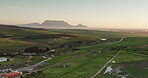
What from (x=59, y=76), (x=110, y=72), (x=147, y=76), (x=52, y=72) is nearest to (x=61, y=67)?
(x=52, y=72)

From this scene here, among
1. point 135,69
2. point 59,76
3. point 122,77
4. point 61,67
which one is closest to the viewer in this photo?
point 122,77

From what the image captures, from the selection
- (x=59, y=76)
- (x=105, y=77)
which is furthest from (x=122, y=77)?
(x=59, y=76)

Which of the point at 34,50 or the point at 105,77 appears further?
the point at 34,50

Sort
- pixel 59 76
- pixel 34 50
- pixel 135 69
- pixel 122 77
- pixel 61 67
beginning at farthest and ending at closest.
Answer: pixel 34 50 → pixel 61 67 → pixel 135 69 → pixel 59 76 → pixel 122 77

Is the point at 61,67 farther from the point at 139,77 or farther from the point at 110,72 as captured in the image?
the point at 139,77

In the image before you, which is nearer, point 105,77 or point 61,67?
point 105,77

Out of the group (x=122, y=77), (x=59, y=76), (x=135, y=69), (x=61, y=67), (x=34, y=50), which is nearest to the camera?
(x=122, y=77)

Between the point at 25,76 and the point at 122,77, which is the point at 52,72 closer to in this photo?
the point at 25,76

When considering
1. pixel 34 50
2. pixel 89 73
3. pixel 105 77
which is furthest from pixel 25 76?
pixel 34 50

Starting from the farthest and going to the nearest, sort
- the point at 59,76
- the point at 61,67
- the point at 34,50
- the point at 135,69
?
1. the point at 34,50
2. the point at 61,67
3. the point at 135,69
4. the point at 59,76
